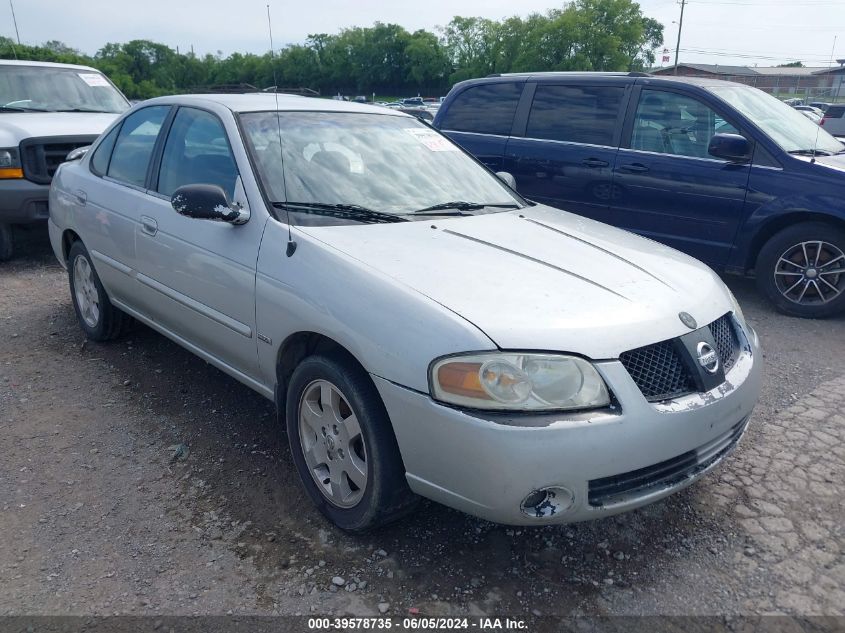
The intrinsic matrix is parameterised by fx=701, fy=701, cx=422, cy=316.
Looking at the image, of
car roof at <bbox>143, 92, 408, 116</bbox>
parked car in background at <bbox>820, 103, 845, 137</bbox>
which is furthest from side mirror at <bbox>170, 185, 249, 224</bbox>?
parked car in background at <bbox>820, 103, 845, 137</bbox>

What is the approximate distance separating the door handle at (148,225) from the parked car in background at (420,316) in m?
0.01

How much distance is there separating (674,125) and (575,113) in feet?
3.04

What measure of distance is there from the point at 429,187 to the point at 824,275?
355 centimetres

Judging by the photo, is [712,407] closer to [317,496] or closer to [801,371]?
[317,496]

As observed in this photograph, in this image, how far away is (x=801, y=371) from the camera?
438 cm

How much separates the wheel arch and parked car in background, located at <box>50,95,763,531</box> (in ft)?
8.21

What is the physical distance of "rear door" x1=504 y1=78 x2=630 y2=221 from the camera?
20.3ft

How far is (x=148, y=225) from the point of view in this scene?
374cm

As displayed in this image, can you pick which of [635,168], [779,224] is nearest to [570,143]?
[635,168]

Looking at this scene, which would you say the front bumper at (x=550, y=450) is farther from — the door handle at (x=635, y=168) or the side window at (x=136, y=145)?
the door handle at (x=635, y=168)

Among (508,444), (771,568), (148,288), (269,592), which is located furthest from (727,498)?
(148,288)

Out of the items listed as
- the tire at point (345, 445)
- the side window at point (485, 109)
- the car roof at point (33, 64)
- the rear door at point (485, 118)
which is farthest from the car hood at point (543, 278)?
→ the car roof at point (33, 64)

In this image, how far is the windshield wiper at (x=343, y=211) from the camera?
307 centimetres

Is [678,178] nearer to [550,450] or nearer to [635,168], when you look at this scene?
[635,168]
